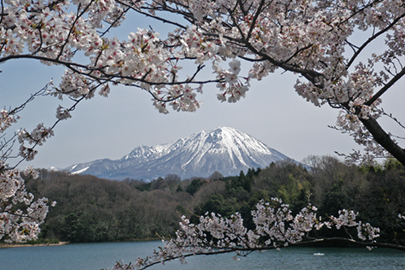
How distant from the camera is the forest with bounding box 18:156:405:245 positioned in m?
19.5

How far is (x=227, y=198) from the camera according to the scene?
30.7m

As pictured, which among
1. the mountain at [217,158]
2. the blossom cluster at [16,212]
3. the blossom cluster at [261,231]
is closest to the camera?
the blossom cluster at [16,212]

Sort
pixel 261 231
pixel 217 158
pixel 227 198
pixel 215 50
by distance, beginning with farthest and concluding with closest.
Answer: pixel 217 158 < pixel 227 198 < pixel 261 231 < pixel 215 50

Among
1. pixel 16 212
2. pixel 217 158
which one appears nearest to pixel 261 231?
pixel 16 212

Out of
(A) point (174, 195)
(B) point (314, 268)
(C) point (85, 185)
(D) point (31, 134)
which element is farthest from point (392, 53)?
(A) point (174, 195)

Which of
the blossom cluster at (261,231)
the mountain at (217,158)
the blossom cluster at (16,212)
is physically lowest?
the blossom cluster at (261,231)

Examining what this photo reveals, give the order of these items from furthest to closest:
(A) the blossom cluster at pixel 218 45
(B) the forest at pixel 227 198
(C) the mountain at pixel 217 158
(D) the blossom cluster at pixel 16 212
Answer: (C) the mountain at pixel 217 158
(B) the forest at pixel 227 198
(D) the blossom cluster at pixel 16 212
(A) the blossom cluster at pixel 218 45

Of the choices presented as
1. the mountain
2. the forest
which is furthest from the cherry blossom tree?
the mountain

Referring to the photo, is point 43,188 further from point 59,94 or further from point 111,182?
point 59,94

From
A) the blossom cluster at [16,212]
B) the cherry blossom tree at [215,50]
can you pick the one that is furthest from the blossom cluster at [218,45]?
the blossom cluster at [16,212]

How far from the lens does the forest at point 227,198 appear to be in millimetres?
19484

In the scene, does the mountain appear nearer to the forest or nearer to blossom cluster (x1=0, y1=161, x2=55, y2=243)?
the forest

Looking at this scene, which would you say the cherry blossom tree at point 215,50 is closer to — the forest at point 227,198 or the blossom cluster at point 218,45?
the blossom cluster at point 218,45

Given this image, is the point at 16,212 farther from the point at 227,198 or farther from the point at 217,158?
the point at 217,158
